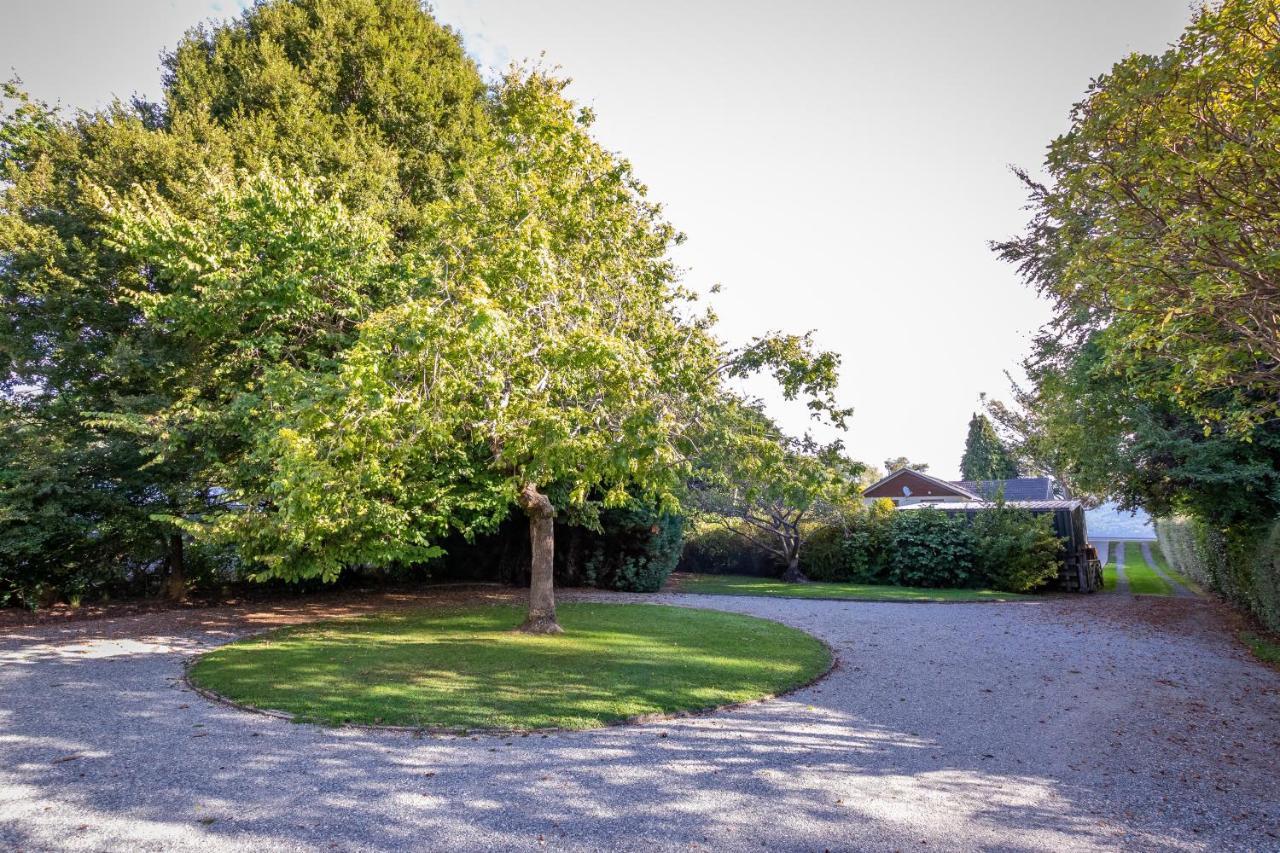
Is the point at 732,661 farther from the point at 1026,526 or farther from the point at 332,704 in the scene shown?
the point at 1026,526

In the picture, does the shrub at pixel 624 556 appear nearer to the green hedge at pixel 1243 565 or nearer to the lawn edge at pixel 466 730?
the lawn edge at pixel 466 730

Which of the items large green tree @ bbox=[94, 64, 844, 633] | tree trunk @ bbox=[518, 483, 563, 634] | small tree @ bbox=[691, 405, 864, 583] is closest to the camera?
large green tree @ bbox=[94, 64, 844, 633]

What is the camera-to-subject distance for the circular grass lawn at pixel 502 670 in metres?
6.08

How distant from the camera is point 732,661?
328 inches

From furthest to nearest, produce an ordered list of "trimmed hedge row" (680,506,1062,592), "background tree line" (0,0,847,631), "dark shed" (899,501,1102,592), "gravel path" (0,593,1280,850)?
"dark shed" (899,501,1102,592)
"trimmed hedge row" (680,506,1062,592)
"background tree line" (0,0,847,631)
"gravel path" (0,593,1280,850)

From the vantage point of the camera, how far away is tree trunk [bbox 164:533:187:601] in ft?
44.5

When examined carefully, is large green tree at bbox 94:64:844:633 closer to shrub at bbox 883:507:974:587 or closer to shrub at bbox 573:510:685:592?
shrub at bbox 573:510:685:592

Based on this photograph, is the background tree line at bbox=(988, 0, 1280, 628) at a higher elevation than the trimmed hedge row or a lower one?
higher

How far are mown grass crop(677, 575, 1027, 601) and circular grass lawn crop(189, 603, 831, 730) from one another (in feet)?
17.6

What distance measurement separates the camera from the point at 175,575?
13.8 metres

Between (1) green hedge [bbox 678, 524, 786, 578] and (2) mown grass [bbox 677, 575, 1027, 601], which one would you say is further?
(1) green hedge [bbox 678, 524, 786, 578]

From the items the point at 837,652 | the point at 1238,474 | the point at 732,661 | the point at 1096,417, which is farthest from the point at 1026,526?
the point at 732,661

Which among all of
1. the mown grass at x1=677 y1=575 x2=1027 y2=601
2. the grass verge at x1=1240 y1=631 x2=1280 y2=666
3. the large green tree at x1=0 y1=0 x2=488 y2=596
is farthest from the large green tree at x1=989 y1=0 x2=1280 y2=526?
the large green tree at x1=0 y1=0 x2=488 y2=596

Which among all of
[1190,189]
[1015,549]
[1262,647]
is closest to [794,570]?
[1015,549]
